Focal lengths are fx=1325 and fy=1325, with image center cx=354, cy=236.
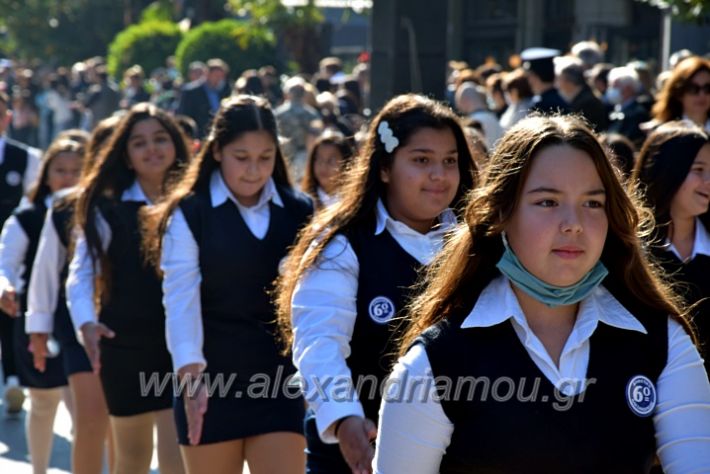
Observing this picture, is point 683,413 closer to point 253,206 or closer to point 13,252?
point 253,206

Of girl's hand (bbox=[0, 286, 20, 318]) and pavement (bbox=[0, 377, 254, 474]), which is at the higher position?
girl's hand (bbox=[0, 286, 20, 318])

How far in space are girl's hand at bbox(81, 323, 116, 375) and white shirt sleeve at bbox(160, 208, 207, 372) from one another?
2.85ft

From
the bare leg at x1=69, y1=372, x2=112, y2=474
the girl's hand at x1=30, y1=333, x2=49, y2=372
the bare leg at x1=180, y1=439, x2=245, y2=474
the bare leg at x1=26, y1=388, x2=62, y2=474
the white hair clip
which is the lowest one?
the bare leg at x1=26, y1=388, x2=62, y2=474

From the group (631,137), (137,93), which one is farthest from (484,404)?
(137,93)

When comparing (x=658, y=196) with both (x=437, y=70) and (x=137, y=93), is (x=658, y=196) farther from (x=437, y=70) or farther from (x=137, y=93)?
(x=137, y=93)

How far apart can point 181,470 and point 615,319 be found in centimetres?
338

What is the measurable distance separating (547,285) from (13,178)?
696 cm

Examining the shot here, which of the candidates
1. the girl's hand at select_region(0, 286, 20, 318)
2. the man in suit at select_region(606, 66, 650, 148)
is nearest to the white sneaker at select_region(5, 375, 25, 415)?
the girl's hand at select_region(0, 286, 20, 318)

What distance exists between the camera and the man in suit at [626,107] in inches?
350

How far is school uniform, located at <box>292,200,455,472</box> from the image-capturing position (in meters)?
3.99

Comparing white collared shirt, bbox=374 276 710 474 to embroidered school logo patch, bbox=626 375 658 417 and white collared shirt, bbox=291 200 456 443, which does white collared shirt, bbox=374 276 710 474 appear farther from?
white collared shirt, bbox=291 200 456 443

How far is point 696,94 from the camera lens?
25.3ft

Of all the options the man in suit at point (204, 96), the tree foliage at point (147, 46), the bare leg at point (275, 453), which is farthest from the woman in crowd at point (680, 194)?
the tree foliage at point (147, 46)

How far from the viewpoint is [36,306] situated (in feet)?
22.6
